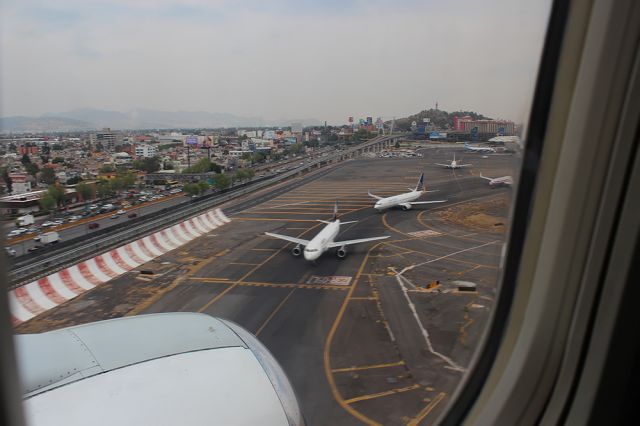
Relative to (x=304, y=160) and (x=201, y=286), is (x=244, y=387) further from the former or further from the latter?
(x=304, y=160)

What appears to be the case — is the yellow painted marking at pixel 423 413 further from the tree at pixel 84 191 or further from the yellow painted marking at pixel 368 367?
the tree at pixel 84 191

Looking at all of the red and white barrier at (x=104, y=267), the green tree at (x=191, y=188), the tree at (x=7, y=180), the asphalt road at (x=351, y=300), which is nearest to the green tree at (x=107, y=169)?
the red and white barrier at (x=104, y=267)

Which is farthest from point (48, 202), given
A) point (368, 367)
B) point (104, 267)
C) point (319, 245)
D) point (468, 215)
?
point (468, 215)

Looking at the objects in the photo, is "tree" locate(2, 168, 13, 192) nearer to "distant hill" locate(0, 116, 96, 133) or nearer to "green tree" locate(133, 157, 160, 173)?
"distant hill" locate(0, 116, 96, 133)

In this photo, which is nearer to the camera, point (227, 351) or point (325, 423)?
point (227, 351)

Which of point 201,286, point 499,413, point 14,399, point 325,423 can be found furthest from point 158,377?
point 201,286

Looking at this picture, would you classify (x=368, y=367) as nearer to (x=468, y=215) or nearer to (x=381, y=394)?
(x=381, y=394)
